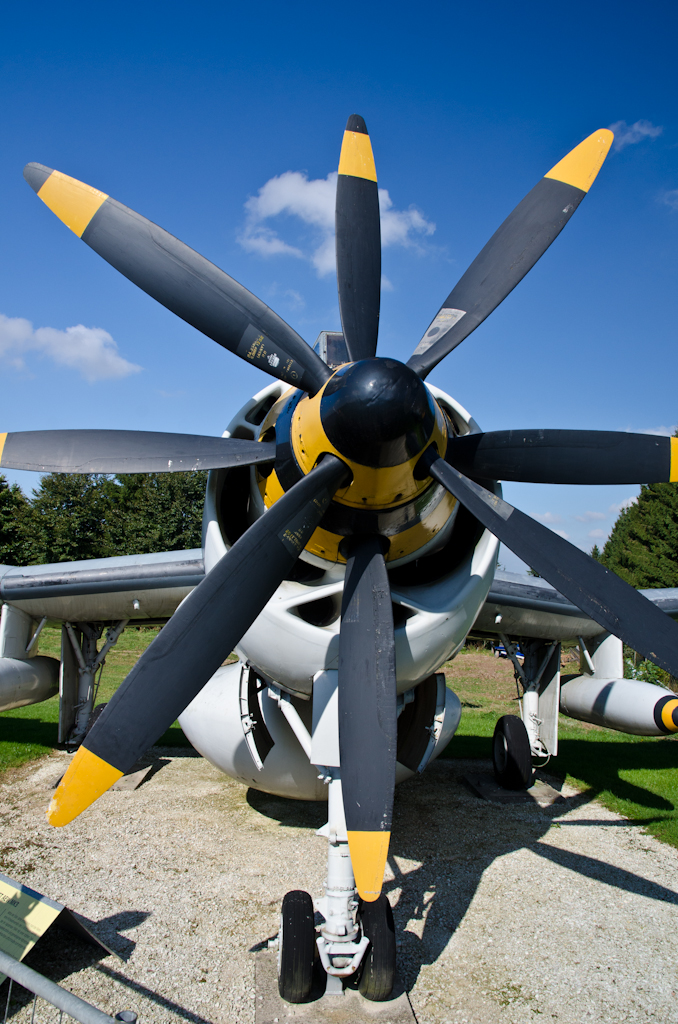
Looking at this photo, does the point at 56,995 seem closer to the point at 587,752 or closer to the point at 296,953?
the point at 296,953

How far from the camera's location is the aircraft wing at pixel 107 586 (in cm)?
681

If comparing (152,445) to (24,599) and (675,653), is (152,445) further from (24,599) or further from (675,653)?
(24,599)

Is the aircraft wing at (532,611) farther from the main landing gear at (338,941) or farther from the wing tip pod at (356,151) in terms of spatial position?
the wing tip pod at (356,151)

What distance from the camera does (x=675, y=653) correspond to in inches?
110

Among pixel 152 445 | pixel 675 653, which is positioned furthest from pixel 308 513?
pixel 675 653

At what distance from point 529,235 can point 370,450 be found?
2.06 metres

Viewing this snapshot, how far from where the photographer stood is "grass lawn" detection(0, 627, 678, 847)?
764cm

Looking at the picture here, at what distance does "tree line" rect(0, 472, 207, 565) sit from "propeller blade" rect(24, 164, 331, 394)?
3425cm

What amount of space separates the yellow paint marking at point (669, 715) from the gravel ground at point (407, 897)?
1291 mm

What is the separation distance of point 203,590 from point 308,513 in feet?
2.20

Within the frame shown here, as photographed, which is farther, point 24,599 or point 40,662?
point 40,662

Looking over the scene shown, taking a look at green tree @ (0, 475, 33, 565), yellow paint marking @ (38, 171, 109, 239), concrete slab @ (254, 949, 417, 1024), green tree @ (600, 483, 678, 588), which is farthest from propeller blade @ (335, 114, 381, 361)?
green tree @ (0, 475, 33, 565)

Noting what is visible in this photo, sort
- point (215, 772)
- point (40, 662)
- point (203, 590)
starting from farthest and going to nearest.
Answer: point (215, 772)
point (40, 662)
point (203, 590)

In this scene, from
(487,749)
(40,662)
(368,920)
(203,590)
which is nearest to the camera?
(203,590)
